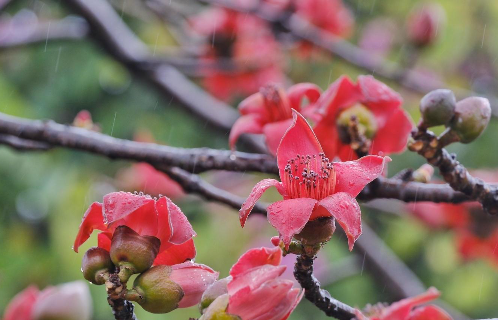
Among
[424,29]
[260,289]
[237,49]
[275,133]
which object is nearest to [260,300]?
[260,289]

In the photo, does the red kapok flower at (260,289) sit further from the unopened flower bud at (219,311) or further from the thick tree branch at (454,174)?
the thick tree branch at (454,174)

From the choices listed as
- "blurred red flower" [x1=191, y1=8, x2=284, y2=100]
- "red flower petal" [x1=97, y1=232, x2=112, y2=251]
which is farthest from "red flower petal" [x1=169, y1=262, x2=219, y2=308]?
"blurred red flower" [x1=191, y1=8, x2=284, y2=100]

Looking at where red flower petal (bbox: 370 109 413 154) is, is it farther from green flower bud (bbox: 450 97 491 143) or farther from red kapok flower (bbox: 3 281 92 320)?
red kapok flower (bbox: 3 281 92 320)

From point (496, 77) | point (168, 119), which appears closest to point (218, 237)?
point (168, 119)

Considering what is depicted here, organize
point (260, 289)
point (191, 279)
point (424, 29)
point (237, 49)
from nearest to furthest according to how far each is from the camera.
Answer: point (260, 289) < point (191, 279) < point (424, 29) < point (237, 49)

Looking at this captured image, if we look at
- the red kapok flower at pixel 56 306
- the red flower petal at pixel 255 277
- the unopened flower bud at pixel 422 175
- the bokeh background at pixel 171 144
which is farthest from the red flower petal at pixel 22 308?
the bokeh background at pixel 171 144

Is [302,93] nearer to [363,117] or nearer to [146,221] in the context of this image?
[363,117]

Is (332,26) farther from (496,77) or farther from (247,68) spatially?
(496,77)
